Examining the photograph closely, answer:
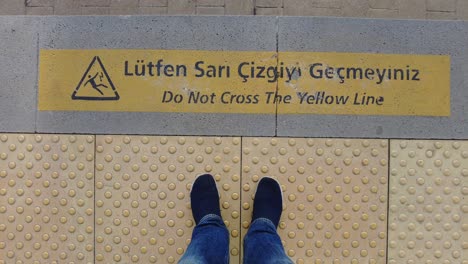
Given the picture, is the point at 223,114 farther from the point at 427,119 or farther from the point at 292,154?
the point at 427,119

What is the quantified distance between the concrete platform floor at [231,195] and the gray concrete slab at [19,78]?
103 millimetres

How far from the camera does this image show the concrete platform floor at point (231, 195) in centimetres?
249

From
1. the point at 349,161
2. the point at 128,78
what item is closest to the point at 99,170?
the point at 128,78

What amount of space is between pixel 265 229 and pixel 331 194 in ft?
1.56

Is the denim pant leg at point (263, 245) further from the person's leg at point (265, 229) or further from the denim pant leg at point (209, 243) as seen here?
the denim pant leg at point (209, 243)

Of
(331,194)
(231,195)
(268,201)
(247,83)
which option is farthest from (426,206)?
(247,83)

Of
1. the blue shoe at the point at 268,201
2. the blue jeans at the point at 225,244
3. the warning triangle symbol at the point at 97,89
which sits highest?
the warning triangle symbol at the point at 97,89

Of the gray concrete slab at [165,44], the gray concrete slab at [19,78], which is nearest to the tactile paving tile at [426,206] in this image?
the gray concrete slab at [165,44]

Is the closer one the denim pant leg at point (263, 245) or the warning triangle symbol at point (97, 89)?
the denim pant leg at point (263, 245)

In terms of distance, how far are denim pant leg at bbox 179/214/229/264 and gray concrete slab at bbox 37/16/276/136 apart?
55 cm

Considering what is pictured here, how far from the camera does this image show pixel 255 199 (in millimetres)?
2463

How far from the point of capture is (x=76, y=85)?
250 centimetres

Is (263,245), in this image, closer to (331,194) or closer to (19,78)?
(331,194)

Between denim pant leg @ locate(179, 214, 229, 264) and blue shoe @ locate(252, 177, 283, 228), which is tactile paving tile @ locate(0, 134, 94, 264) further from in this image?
blue shoe @ locate(252, 177, 283, 228)
